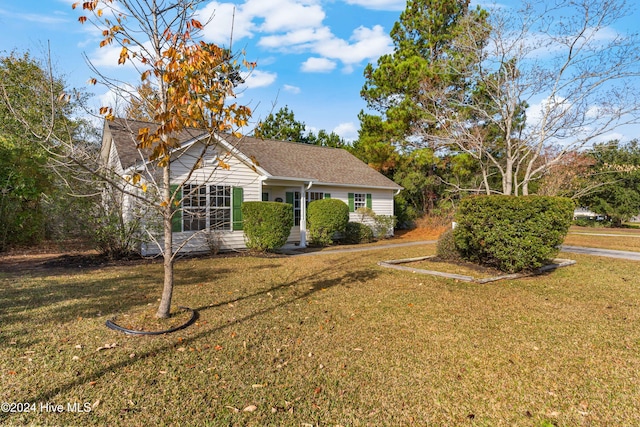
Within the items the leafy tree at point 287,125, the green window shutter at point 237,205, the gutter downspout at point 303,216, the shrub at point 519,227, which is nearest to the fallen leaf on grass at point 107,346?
the shrub at point 519,227

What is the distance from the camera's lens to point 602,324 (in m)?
4.82

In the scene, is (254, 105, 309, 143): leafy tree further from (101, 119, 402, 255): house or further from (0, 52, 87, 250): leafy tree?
(0, 52, 87, 250): leafy tree

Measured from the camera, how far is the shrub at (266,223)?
1153 cm

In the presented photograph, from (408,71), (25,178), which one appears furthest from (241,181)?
(408,71)

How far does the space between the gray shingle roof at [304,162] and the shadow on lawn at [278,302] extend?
5502 mm

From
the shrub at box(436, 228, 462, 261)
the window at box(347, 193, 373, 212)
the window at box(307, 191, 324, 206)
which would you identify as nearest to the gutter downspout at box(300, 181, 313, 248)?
the window at box(307, 191, 324, 206)

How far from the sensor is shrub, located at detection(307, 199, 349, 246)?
1393cm

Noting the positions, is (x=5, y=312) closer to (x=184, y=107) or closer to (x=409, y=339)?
(x=184, y=107)

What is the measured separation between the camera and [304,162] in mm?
16922

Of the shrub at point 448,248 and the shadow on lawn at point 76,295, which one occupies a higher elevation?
the shrub at point 448,248

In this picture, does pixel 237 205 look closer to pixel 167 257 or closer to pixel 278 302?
pixel 278 302

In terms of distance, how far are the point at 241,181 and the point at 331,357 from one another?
9442 millimetres

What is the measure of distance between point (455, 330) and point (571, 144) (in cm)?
956

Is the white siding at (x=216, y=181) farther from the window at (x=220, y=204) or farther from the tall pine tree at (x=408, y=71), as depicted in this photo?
the tall pine tree at (x=408, y=71)
